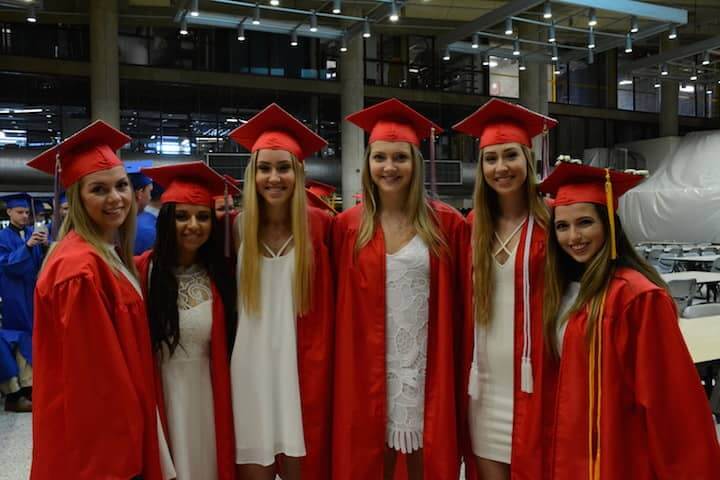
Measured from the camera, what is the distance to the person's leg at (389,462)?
228 cm

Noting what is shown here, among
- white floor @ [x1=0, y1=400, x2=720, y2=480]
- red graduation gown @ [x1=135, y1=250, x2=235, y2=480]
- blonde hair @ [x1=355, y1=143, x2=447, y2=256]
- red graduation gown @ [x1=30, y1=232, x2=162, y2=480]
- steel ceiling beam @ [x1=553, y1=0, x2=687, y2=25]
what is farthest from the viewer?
steel ceiling beam @ [x1=553, y1=0, x2=687, y2=25]

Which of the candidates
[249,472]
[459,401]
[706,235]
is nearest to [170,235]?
[249,472]

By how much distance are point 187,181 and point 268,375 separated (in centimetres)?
73

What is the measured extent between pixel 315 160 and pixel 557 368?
13250 mm

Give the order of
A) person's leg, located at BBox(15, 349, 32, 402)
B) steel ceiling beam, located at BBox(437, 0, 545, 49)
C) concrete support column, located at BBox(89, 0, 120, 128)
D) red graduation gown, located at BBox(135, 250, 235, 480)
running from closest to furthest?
red graduation gown, located at BBox(135, 250, 235, 480)
person's leg, located at BBox(15, 349, 32, 402)
steel ceiling beam, located at BBox(437, 0, 545, 49)
concrete support column, located at BBox(89, 0, 120, 128)

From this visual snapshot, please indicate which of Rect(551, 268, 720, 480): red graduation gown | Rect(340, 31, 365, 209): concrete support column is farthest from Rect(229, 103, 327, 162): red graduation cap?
Rect(340, 31, 365, 209): concrete support column

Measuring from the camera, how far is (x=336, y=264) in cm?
229

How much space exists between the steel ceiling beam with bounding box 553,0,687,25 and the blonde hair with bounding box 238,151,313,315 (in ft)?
31.4

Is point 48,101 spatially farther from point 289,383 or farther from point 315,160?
point 289,383

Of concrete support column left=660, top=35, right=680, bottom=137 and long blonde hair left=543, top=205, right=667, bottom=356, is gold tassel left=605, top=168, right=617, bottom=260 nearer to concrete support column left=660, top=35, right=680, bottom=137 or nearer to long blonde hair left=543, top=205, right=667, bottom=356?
long blonde hair left=543, top=205, right=667, bottom=356

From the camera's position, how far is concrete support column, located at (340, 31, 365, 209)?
1398 centimetres

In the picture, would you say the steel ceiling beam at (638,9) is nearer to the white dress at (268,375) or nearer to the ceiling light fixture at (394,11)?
the ceiling light fixture at (394,11)

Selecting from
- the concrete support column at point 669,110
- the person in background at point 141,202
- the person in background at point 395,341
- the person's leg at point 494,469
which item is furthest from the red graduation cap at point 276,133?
the concrete support column at point 669,110

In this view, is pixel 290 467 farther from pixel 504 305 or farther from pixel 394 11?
pixel 394 11
